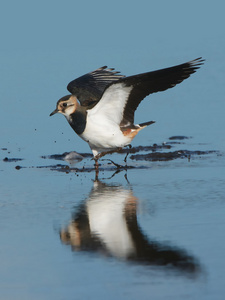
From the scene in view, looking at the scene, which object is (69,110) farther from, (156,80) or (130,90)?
(156,80)

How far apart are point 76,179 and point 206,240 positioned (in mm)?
3612

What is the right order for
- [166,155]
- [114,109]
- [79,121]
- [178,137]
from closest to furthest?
1. [79,121]
2. [114,109]
3. [166,155]
4. [178,137]

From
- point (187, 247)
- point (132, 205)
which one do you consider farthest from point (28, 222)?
point (187, 247)

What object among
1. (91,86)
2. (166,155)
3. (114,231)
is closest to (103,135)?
(166,155)

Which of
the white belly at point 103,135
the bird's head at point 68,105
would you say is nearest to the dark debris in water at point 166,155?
the white belly at point 103,135

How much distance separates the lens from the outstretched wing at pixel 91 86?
12.0 metres

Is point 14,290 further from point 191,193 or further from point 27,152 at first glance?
point 27,152

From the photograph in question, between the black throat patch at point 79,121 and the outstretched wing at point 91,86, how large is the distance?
622 millimetres

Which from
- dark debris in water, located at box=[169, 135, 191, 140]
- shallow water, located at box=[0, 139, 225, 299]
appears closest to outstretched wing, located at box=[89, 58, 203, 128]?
shallow water, located at box=[0, 139, 225, 299]

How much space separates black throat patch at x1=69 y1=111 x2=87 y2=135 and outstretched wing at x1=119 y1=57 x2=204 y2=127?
0.62 metres

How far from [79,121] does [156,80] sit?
1233mm

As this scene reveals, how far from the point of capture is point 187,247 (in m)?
6.41

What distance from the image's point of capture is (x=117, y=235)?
6.99m

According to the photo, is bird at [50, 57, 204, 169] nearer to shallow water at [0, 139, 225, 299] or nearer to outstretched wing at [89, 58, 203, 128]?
outstretched wing at [89, 58, 203, 128]
